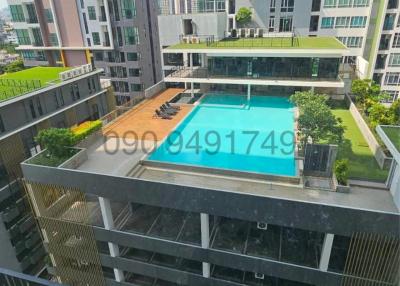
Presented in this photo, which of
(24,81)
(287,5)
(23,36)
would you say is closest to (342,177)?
(24,81)

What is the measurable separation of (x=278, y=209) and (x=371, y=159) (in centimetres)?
927

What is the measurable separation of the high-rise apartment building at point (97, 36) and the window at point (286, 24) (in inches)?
824

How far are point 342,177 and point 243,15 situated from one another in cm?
3472

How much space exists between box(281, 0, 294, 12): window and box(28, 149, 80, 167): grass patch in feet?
127

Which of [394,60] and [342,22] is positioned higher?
[342,22]

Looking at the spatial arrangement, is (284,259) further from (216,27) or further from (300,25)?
(300,25)

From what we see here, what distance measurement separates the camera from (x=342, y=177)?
1573cm

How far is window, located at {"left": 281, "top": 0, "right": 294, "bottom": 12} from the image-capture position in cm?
4333

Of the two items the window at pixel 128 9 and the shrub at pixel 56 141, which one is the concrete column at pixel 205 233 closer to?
the shrub at pixel 56 141

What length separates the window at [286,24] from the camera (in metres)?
44.3

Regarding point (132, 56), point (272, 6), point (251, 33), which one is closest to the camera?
point (251, 33)

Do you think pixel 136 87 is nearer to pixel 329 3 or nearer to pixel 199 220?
pixel 329 3

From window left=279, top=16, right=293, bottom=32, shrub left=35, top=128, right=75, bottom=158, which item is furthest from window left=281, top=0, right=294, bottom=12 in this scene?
shrub left=35, top=128, right=75, bottom=158

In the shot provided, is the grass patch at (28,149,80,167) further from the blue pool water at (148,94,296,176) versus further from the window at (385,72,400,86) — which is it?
the window at (385,72,400,86)
